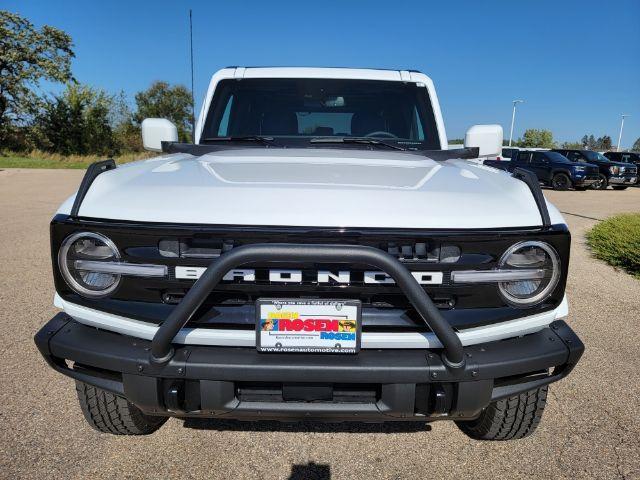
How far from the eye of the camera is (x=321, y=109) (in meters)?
3.40

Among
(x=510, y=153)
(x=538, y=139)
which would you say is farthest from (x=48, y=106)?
(x=538, y=139)

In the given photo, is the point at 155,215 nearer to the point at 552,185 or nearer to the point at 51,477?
the point at 51,477

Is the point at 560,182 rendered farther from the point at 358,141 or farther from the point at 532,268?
the point at 532,268

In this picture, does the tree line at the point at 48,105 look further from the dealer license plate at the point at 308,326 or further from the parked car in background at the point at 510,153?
the dealer license plate at the point at 308,326

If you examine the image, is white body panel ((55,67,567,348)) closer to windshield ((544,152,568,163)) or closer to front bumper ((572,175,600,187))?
front bumper ((572,175,600,187))

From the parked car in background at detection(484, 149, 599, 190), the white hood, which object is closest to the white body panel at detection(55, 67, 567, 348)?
the white hood

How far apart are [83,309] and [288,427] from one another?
129 cm

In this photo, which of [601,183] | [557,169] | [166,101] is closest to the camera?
[557,169]

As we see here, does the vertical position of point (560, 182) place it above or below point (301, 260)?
below

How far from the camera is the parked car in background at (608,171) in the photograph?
19.5 meters

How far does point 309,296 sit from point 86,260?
0.85m

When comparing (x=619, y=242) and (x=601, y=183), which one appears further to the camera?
(x=601, y=183)

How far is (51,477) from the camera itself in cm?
218

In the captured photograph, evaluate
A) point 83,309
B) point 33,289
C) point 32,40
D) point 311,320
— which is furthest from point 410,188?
point 32,40
